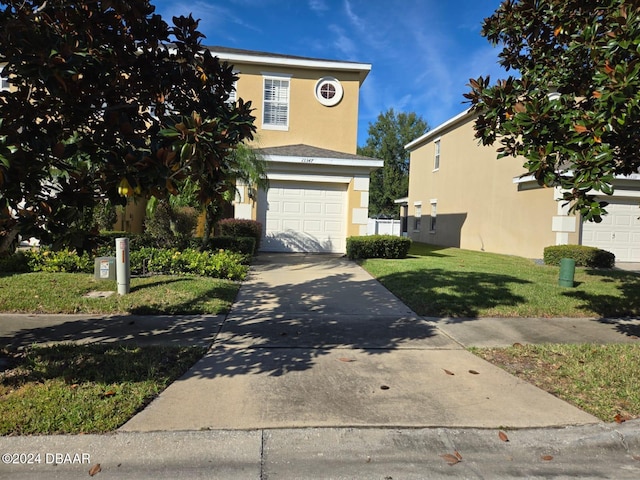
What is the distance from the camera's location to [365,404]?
3.88 m

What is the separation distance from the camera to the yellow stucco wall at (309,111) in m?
15.5

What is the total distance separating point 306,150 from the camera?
14867 mm

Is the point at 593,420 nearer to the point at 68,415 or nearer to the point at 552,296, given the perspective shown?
the point at 68,415

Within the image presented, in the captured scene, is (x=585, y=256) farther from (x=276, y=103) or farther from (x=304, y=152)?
(x=276, y=103)

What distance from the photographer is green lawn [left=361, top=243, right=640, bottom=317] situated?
7.44 metres

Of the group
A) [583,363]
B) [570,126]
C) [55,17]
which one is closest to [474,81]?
[570,126]

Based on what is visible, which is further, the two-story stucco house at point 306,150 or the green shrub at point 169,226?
the two-story stucco house at point 306,150

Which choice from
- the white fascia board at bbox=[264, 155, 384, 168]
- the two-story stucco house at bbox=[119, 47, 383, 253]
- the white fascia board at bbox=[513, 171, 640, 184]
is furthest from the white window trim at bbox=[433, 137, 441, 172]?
the white fascia board at bbox=[264, 155, 384, 168]

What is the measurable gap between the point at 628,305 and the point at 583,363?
12.8 feet

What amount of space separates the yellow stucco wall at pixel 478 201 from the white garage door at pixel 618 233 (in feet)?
3.80

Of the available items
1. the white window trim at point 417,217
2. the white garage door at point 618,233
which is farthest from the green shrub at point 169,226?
the white window trim at point 417,217

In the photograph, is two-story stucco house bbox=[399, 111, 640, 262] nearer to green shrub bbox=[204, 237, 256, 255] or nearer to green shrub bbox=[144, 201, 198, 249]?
green shrub bbox=[204, 237, 256, 255]

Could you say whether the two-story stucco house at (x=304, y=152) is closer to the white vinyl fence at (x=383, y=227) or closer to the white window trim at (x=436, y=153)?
the white vinyl fence at (x=383, y=227)

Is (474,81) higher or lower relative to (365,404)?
higher
